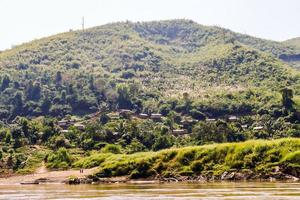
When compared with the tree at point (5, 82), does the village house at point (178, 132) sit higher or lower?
lower

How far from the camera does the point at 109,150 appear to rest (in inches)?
4427

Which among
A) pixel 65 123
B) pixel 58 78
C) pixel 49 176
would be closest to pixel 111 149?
pixel 49 176

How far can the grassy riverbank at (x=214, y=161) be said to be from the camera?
82.3 meters

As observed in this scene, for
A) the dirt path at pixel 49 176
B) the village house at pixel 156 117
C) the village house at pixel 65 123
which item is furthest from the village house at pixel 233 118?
the dirt path at pixel 49 176

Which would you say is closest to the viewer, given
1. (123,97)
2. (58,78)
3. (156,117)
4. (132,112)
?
(156,117)

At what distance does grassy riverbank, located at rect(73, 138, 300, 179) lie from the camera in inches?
3241

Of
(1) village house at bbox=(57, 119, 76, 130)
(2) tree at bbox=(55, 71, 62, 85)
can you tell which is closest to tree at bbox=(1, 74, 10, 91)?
(2) tree at bbox=(55, 71, 62, 85)

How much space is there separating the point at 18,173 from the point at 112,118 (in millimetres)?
46840

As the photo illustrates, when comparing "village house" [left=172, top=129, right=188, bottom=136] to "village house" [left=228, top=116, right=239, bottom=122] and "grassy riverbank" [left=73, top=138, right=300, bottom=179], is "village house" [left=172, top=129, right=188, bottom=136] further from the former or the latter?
"grassy riverbank" [left=73, top=138, right=300, bottom=179]

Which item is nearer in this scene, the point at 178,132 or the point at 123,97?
the point at 178,132

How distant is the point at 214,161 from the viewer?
8819cm

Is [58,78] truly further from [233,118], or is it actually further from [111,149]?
[111,149]

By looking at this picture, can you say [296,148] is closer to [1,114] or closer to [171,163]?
[171,163]

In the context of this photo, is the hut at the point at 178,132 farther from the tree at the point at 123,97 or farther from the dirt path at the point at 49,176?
the dirt path at the point at 49,176
